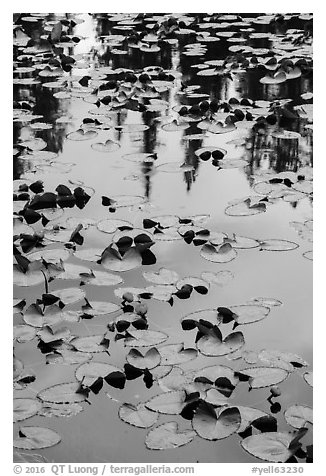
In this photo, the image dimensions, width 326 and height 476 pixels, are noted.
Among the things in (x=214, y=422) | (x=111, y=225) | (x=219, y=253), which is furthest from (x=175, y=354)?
(x=111, y=225)

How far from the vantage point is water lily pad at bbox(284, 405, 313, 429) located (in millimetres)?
2154

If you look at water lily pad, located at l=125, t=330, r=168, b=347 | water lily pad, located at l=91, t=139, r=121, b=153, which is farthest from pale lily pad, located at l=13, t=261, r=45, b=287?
water lily pad, located at l=91, t=139, r=121, b=153

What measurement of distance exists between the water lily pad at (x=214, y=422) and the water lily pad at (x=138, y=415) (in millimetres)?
125

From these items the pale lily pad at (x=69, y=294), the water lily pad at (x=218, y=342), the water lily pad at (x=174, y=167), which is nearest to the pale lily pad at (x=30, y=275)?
the pale lily pad at (x=69, y=294)

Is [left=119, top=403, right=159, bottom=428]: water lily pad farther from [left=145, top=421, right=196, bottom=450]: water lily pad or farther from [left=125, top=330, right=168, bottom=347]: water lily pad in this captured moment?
[left=125, top=330, right=168, bottom=347]: water lily pad

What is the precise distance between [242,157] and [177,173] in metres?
0.41

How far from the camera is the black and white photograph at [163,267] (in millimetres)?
2125

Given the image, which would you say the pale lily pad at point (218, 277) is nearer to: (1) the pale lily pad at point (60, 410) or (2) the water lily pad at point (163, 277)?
(2) the water lily pad at point (163, 277)

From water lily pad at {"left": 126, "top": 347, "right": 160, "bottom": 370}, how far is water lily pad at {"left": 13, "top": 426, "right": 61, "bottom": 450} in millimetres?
366

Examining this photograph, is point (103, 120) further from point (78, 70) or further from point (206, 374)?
point (206, 374)

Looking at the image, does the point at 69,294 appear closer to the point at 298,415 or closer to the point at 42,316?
the point at 42,316

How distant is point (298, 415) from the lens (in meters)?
2.19

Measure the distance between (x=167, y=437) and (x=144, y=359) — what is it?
35 centimetres
